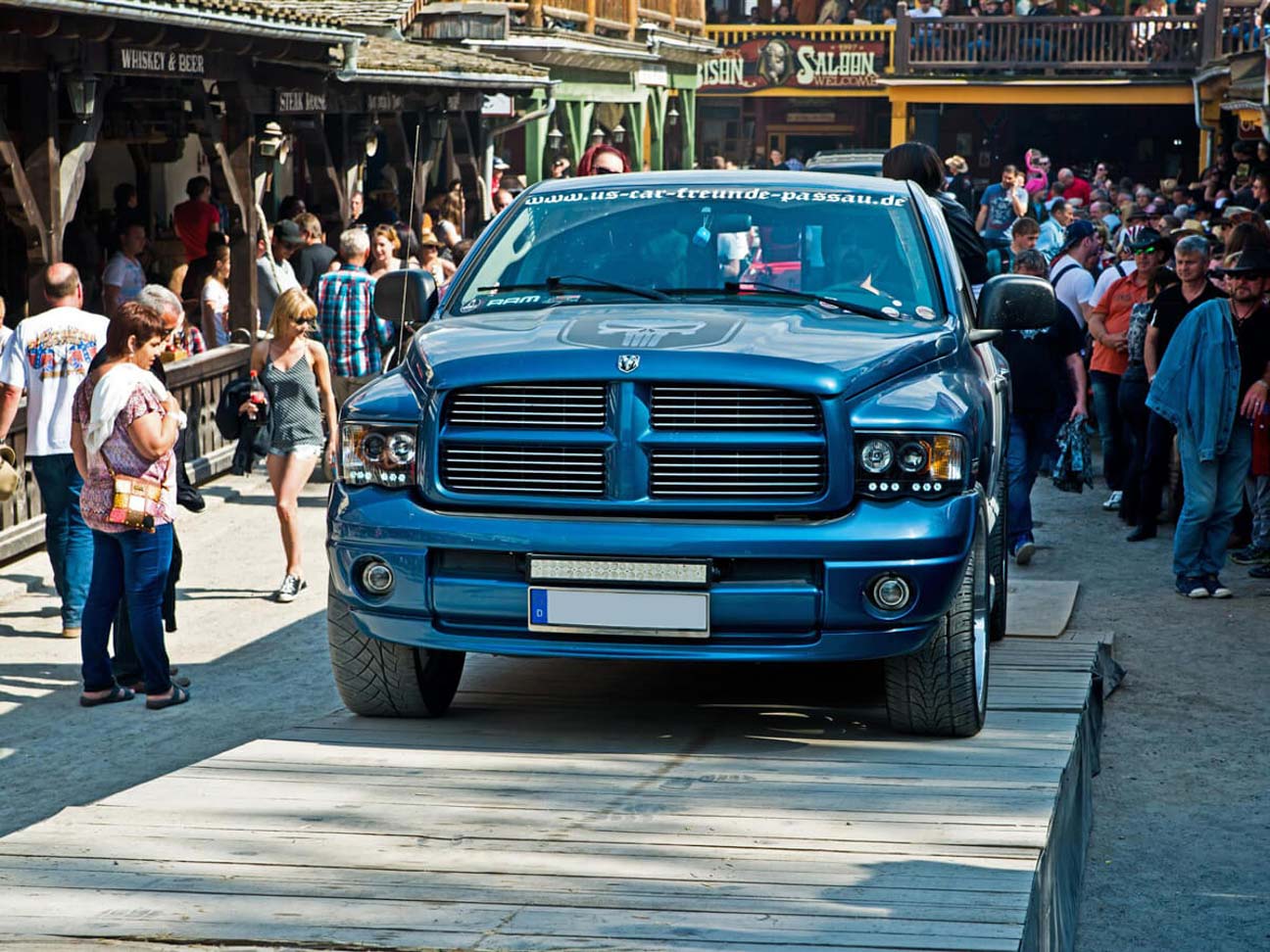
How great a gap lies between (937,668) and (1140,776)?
1902 millimetres

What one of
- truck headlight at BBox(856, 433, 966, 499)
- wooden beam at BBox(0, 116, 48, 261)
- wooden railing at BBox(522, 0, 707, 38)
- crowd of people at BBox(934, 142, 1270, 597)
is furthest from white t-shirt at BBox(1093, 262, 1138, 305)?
wooden railing at BBox(522, 0, 707, 38)

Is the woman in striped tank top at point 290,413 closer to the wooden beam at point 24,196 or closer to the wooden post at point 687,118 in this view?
the wooden beam at point 24,196

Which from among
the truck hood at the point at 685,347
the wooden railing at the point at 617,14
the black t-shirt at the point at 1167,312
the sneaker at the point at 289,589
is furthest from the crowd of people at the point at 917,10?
the truck hood at the point at 685,347

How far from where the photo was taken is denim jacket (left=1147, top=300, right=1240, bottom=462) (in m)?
10.1

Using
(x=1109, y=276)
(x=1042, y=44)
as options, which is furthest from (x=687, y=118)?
(x=1109, y=276)

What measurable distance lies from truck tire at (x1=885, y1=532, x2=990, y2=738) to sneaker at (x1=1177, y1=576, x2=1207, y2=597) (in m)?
4.64

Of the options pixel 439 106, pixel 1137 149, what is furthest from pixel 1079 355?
pixel 1137 149

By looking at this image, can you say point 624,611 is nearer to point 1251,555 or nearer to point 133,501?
point 133,501

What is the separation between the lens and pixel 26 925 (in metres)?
4.24

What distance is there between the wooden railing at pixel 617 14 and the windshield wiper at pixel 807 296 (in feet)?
74.8

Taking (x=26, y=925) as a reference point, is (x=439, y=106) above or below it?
above

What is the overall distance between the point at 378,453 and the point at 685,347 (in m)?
1.03

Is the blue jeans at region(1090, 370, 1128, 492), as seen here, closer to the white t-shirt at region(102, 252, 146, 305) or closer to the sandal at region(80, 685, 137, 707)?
the white t-shirt at region(102, 252, 146, 305)

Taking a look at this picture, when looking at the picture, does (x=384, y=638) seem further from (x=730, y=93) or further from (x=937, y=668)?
(x=730, y=93)
